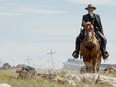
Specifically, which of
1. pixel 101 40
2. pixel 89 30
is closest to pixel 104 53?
pixel 101 40

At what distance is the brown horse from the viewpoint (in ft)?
76.1

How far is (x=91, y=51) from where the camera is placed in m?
23.7

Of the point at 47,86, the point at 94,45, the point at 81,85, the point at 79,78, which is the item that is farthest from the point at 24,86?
the point at 94,45

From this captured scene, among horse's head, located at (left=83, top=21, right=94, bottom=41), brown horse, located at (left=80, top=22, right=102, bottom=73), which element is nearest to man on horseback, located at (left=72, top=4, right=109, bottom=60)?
brown horse, located at (left=80, top=22, right=102, bottom=73)

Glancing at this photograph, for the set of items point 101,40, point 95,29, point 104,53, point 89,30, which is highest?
point 95,29

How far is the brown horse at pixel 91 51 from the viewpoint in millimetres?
23192

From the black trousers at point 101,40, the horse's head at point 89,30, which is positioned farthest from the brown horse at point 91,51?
the black trousers at point 101,40

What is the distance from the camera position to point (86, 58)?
23.9m

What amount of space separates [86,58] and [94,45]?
726 mm

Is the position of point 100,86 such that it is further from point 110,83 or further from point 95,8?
point 95,8

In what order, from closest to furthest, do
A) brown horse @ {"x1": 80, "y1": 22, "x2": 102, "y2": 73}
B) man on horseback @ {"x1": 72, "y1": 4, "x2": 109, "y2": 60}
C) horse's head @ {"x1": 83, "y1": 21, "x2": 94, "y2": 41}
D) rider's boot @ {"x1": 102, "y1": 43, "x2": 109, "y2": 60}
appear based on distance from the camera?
horse's head @ {"x1": 83, "y1": 21, "x2": 94, "y2": 41}
brown horse @ {"x1": 80, "y1": 22, "x2": 102, "y2": 73}
man on horseback @ {"x1": 72, "y1": 4, "x2": 109, "y2": 60}
rider's boot @ {"x1": 102, "y1": 43, "x2": 109, "y2": 60}

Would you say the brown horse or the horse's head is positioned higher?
the horse's head

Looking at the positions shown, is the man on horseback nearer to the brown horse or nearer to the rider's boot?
the rider's boot

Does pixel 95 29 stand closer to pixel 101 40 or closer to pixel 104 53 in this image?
pixel 101 40
